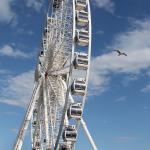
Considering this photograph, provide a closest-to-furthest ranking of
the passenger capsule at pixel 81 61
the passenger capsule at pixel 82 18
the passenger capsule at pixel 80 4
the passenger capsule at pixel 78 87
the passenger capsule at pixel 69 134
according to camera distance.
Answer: the passenger capsule at pixel 69 134, the passenger capsule at pixel 78 87, the passenger capsule at pixel 81 61, the passenger capsule at pixel 82 18, the passenger capsule at pixel 80 4

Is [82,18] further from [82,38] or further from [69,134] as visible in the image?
[69,134]

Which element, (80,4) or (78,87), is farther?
(80,4)

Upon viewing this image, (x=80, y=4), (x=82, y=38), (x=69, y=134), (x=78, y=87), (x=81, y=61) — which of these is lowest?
(x=69, y=134)

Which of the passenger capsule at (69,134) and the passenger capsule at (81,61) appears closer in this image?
the passenger capsule at (69,134)

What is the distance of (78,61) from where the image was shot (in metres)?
54.9

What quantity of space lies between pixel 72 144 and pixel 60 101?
24.6 ft

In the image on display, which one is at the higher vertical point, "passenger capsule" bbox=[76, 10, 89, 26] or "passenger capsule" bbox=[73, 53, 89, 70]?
"passenger capsule" bbox=[76, 10, 89, 26]

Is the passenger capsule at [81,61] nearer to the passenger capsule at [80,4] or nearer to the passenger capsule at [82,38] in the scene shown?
the passenger capsule at [82,38]

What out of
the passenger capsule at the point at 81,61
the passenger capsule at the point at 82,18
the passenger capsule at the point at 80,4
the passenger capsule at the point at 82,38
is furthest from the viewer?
the passenger capsule at the point at 80,4

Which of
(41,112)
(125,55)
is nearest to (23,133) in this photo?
(41,112)

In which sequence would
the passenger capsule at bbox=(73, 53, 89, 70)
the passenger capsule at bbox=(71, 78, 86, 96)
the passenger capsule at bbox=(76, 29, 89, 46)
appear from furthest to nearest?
the passenger capsule at bbox=(76, 29, 89, 46) < the passenger capsule at bbox=(73, 53, 89, 70) < the passenger capsule at bbox=(71, 78, 86, 96)

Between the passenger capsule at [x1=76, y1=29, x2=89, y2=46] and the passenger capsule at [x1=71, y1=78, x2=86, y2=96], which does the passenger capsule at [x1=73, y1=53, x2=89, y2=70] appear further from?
the passenger capsule at [x1=71, y1=78, x2=86, y2=96]

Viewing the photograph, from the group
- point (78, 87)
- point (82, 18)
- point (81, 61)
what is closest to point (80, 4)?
point (82, 18)

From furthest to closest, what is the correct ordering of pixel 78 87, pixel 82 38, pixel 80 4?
1. pixel 80 4
2. pixel 82 38
3. pixel 78 87
